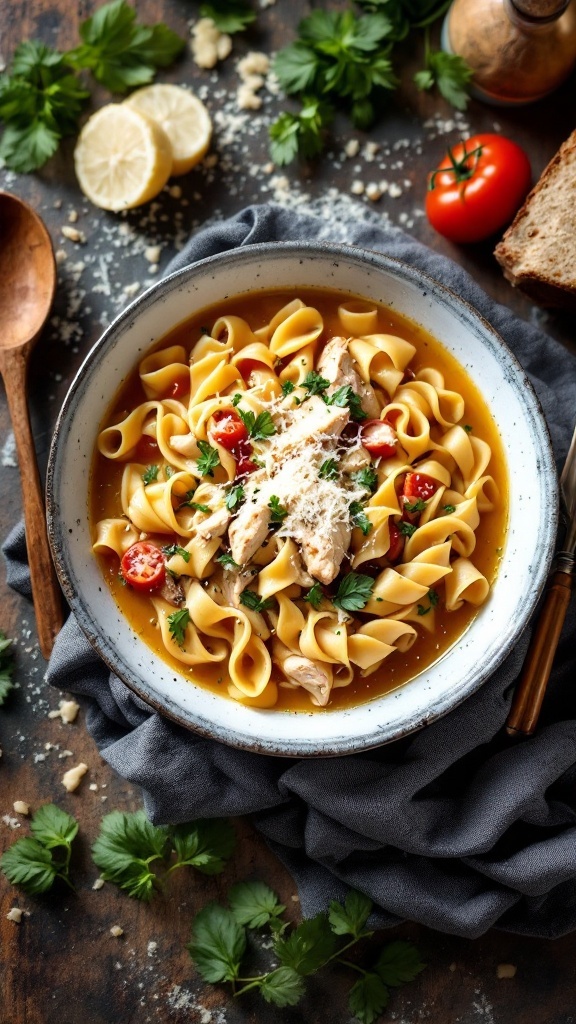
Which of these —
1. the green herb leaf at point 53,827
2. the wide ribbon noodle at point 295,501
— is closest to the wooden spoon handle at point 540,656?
the wide ribbon noodle at point 295,501

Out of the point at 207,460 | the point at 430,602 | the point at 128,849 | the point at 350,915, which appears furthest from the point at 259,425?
the point at 350,915

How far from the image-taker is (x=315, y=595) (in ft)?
19.2

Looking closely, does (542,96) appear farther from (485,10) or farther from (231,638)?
(231,638)

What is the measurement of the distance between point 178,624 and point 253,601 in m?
0.49

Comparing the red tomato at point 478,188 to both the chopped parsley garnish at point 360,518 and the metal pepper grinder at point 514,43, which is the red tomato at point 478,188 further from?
the chopped parsley garnish at point 360,518

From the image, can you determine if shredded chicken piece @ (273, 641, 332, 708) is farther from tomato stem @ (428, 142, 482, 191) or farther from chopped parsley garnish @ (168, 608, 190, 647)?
tomato stem @ (428, 142, 482, 191)

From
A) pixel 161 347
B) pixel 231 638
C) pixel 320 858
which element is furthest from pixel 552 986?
pixel 161 347

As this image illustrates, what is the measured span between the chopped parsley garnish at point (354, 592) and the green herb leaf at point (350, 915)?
184 cm

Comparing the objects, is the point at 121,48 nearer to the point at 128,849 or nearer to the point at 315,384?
the point at 315,384

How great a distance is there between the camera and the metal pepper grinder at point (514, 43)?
20.7 ft

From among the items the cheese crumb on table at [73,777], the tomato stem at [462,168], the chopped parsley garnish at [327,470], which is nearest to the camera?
the chopped parsley garnish at [327,470]

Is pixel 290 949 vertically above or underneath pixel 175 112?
underneath

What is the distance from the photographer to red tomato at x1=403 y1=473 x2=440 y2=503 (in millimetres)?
6090

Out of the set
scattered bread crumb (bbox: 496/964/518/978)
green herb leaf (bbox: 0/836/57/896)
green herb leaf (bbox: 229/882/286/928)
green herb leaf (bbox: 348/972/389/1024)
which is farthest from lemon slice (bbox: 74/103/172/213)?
scattered bread crumb (bbox: 496/964/518/978)
